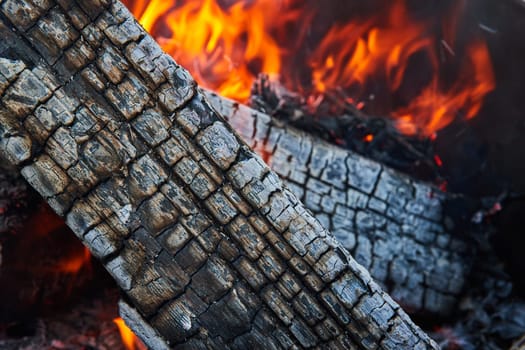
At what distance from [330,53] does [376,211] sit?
1.41 meters

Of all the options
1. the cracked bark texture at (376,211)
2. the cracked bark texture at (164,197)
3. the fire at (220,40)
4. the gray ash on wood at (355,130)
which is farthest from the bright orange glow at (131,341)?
the fire at (220,40)

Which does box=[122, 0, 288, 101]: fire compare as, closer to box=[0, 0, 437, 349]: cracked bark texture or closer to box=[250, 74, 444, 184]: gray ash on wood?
box=[250, 74, 444, 184]: gray ash on wood

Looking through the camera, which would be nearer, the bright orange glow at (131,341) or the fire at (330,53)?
the bright orange glow at (131,341)

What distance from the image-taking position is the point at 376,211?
3.17 meters

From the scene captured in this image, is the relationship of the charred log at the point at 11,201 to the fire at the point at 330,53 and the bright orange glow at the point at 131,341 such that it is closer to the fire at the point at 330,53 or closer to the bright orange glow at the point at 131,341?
the bright orange glow at the point at 131,341

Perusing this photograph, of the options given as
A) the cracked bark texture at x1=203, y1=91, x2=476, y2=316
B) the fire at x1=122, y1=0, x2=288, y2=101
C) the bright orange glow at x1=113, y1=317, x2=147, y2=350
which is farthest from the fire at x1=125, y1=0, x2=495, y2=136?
the bright orange glow at x1=113, y1=317, x2=147, y2=350

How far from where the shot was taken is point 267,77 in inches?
139

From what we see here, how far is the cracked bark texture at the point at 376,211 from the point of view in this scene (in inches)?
121

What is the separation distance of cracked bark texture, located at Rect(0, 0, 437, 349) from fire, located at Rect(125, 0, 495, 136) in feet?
5.16

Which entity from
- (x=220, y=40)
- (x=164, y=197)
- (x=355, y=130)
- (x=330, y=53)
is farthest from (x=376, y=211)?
(x=220, y=40)

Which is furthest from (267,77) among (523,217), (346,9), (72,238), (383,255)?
(523,217)

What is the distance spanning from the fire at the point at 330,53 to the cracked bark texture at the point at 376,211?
0.54m

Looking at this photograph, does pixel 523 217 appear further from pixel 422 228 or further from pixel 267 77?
pixel 267 77

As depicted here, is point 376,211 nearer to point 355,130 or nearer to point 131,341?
point 355,130
